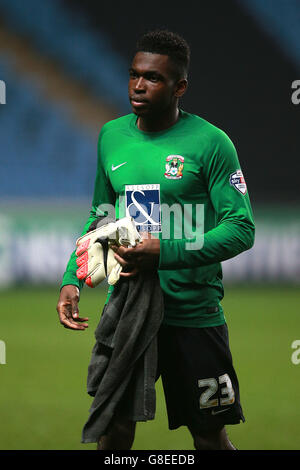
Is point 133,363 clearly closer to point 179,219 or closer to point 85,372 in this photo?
point 179,219

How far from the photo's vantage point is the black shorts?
2.45 meters

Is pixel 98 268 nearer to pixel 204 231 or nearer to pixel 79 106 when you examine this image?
pixel 204 231

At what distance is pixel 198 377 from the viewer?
2.45 m

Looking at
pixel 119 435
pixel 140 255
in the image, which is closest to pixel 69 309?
pixel 140 255

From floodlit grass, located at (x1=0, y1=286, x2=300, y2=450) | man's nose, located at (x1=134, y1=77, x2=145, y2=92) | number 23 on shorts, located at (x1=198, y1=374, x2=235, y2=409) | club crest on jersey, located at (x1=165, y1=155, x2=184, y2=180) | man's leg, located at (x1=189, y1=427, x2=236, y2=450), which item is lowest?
floodlit grass, located at (x1=0, y1=286, x2=300, y2=450)

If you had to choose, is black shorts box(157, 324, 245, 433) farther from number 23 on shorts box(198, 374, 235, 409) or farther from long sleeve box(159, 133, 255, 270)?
long sleeve box(159, 133, 255, 270)

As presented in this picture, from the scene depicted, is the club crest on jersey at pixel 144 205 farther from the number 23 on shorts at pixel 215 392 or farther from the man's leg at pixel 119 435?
the man's leg at pixel 119 435

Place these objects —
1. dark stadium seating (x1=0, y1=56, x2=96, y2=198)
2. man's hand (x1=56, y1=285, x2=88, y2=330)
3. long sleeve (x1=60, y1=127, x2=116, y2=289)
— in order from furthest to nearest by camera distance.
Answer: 1. dark stadium seating (x1=0, y1=56, x2=96, y2=198)
2. long sleeve (x1=60, y1=127, x2=116, y2=289)
3. man's hand (x1=56, y1=285, x2=88, y2=330)

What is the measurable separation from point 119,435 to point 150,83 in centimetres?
110

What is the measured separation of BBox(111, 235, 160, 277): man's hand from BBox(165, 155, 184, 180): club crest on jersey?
0.23m

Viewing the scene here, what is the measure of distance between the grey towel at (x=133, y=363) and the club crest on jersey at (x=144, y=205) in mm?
175

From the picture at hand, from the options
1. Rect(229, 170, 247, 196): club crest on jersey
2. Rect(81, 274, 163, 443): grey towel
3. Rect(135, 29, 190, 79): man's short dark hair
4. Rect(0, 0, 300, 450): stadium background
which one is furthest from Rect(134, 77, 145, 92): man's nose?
Rect(0, 0, 300, 450): stadium background

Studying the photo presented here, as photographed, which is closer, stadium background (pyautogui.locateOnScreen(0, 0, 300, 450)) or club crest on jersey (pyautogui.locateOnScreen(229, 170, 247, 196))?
club crest on jersey (pyautogui.locateOnScreen(229, 170, 247, 196))

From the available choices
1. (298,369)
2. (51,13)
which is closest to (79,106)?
(51,13)
